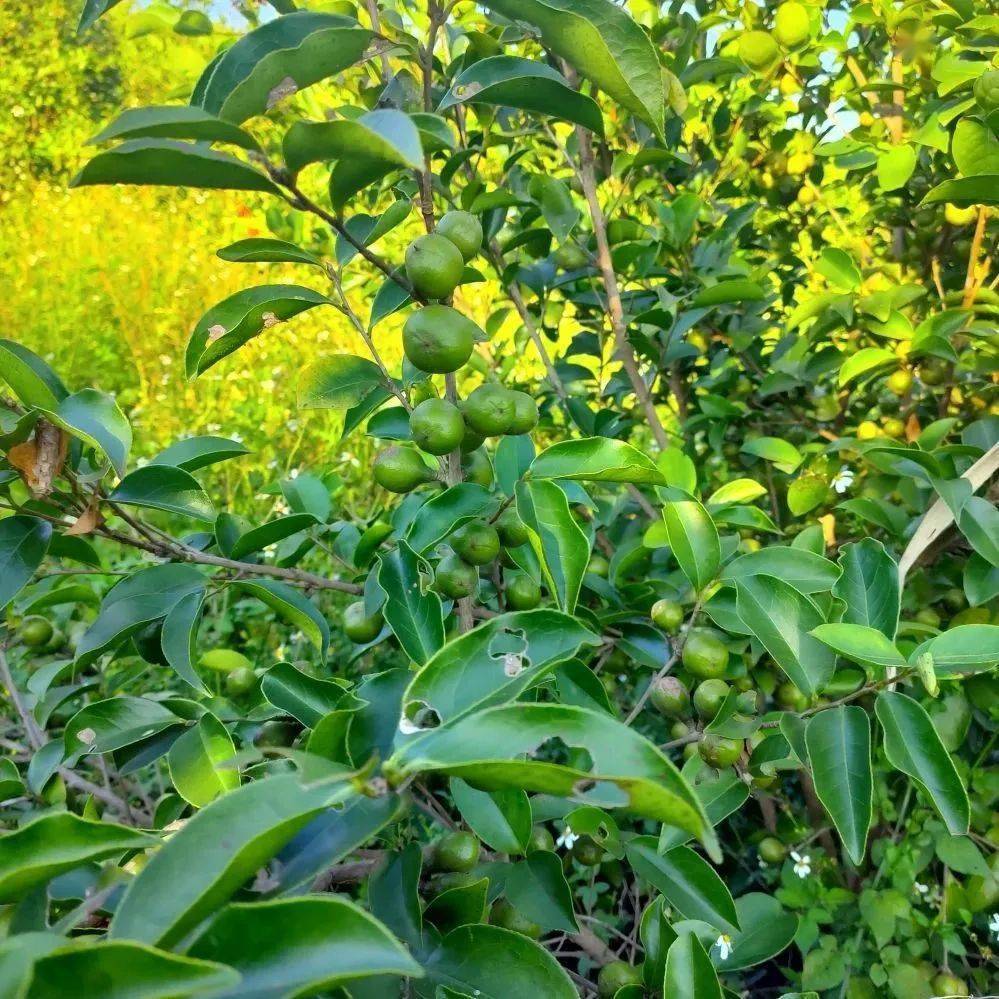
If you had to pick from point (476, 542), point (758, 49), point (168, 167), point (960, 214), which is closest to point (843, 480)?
point (960, 214)

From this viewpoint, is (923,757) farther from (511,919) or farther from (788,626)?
(511,919)

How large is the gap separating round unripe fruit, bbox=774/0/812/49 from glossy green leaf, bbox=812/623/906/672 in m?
1.01

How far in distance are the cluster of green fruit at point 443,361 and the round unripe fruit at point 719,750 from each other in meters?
0.33

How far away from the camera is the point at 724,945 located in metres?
0.85

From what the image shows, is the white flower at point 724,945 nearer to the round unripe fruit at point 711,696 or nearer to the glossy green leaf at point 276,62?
the round unripe fruit at point 711,696

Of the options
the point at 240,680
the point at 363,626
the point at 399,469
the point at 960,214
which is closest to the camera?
the point at 399,469

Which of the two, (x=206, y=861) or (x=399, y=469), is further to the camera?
(x=399, y=469)

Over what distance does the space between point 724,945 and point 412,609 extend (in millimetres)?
484

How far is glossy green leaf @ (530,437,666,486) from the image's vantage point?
0.71 m

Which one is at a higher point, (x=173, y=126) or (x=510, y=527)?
(x=173, y=126)

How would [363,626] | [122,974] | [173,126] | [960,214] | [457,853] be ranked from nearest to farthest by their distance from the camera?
[122,974], [173,126], [457,853], [363,626], [960,214]

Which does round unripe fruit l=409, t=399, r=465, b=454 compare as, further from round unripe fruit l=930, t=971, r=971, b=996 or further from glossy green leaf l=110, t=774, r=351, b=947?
round unripe fruit l=930, t=971, r=971, b=996

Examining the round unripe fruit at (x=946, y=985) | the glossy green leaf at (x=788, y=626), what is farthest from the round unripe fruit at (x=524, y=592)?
the round unripe fruit at (x=946, y=985)

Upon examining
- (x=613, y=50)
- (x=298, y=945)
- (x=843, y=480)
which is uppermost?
(x=613, y=50)
